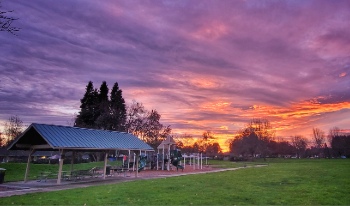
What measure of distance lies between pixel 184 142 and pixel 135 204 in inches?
3120

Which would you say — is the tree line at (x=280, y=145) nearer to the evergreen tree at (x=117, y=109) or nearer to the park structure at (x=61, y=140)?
the evergreen tree at (x=117, y=109)

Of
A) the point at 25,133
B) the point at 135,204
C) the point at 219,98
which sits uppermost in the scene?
the point at 219,98

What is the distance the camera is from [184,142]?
293 ft

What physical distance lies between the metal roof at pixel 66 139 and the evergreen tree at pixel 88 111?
36.6 meters

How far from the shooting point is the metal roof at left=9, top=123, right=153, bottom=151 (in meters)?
18.4

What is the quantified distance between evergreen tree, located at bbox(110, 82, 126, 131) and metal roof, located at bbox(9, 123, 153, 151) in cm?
3314

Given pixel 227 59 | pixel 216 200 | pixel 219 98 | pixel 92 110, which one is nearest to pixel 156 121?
pixel 92 110

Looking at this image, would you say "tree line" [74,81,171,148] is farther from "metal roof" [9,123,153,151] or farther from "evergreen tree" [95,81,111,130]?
"metal roof" [9,123,153,151]

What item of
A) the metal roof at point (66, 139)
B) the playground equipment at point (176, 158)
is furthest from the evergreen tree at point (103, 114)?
the metal roof at point (66, 139)

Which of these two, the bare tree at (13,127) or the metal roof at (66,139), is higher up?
the bare tree at (13,127)

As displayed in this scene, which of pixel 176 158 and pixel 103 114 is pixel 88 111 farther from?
pixel 176 158

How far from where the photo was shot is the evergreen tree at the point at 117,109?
2260 inches

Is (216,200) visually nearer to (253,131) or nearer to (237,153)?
(253,131)

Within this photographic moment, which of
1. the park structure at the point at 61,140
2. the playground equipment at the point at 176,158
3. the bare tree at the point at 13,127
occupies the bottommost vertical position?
the playground equipment at the point at 176,158
